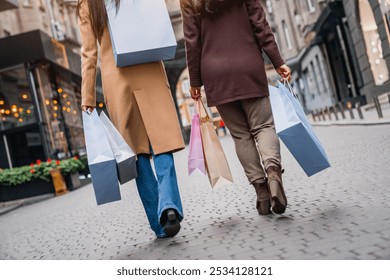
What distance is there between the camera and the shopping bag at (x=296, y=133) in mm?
3340

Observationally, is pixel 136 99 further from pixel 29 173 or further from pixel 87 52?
pixel 29 173

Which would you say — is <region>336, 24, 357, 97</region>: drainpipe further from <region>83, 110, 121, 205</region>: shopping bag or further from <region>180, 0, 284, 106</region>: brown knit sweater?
<region>83, 110, 121, 205</region>: shopping bag

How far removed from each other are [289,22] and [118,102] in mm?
37860

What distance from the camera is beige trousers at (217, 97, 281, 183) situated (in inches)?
139

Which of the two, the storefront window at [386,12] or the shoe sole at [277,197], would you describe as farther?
the storefront window at [386,12]

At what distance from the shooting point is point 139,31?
130 inches

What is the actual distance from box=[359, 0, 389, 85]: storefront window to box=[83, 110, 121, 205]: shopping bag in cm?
1576

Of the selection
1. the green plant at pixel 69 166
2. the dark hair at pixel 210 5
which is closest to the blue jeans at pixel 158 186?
the dark hair at pixel 210 5

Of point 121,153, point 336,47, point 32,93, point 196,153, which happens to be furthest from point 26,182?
point 336,47

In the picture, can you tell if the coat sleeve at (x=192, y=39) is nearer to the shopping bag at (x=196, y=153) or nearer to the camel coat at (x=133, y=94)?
the camel coat at (x=133, y=94)

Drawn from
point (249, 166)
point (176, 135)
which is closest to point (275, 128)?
point (249, 166)

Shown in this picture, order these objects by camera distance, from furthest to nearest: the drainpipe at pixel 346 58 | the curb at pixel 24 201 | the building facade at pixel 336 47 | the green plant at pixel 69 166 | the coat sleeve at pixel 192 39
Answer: the drainpipe at pixel 346 58 → the building facade at pixel 336 47 → the green plant at pixel 69 166 → the curb at pixel 24 201 → the coat sleeve at pixel 192 39

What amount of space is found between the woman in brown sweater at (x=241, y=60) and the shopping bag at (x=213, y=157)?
21cm
